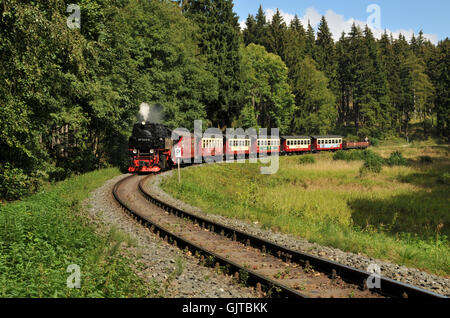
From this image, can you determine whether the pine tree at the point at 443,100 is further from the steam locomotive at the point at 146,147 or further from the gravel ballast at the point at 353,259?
the gravel ballast at the point at 353,259

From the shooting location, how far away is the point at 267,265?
27.1ft

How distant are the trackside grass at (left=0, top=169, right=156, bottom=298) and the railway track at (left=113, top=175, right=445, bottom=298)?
194 cm

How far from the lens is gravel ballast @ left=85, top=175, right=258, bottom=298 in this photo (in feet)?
22.2

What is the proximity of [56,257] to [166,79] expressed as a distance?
97.3 ft

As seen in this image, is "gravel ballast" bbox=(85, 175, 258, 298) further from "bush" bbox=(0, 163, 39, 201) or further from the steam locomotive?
the steam locomotive

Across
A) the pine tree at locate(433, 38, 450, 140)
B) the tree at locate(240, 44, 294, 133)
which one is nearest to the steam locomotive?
the tree at locate(240, 44, 294, 133)

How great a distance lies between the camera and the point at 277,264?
834 cm

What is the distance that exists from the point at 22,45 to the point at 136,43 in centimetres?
2508

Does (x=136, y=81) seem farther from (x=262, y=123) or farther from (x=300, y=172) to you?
(x=262, y=123)

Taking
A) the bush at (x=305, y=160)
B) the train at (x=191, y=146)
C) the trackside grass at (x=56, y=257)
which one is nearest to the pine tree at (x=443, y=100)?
the train at (x=191, y=146)

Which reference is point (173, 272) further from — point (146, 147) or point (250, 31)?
point (250, 31)

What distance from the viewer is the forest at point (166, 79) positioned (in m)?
11.8
